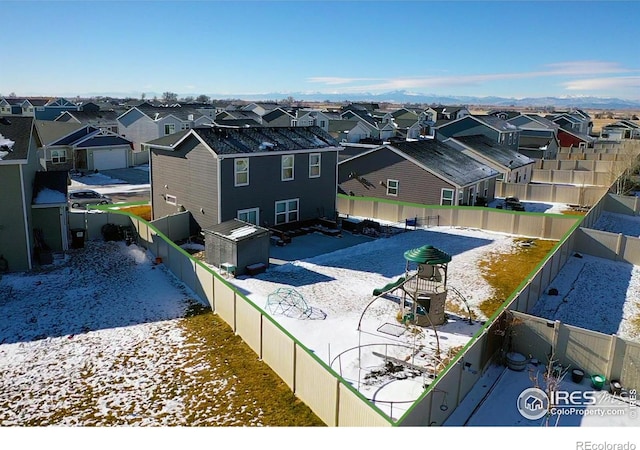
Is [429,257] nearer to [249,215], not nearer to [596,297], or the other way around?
[596,297]

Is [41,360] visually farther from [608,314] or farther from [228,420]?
[608,314]

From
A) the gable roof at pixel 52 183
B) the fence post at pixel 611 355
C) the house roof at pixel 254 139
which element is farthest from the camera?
the house roof at pixel 254 139

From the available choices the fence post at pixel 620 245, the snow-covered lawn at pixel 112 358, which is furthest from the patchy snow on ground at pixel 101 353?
the fence post at pixel 620 245

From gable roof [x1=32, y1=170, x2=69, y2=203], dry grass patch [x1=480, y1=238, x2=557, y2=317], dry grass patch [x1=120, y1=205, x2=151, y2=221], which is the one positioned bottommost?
dry grass patch [x1=480, y1=238, x2=557, y2=317]

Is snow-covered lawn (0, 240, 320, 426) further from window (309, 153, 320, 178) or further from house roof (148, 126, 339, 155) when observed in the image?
window (309, 153, 320, 178)

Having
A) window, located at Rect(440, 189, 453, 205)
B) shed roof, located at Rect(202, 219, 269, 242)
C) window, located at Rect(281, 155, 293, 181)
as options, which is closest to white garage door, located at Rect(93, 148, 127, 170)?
window, located at Rect(281, 155, 293, 181)
